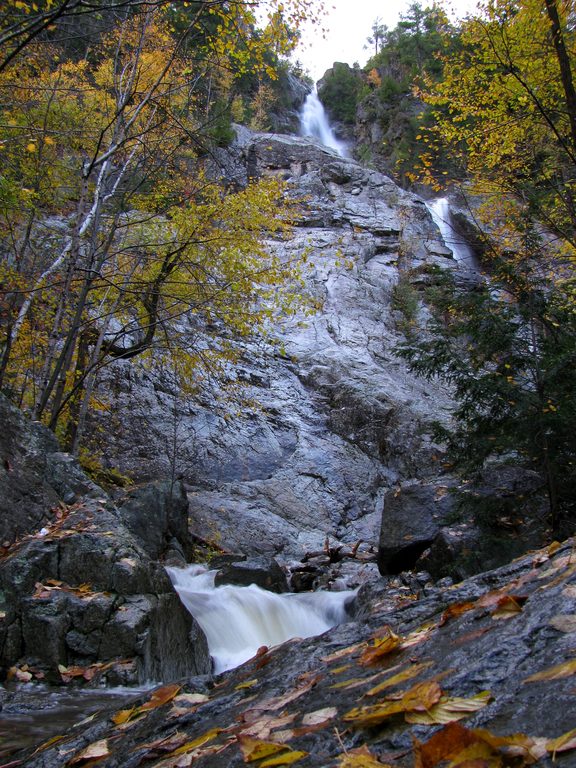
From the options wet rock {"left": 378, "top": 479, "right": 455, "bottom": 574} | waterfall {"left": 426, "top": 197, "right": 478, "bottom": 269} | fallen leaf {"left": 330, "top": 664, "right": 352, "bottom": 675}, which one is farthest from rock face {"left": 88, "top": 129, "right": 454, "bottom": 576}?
fallen leaf {"left": 330, "top": 664, "right": 352, "bottom": 675}

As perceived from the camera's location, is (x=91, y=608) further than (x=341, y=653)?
Yes

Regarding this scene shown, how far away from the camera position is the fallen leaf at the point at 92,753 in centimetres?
192

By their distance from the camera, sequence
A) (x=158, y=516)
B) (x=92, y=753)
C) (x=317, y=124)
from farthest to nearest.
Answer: (x=317, y=124) → (x=158, y=516) → (x=92, y=753)

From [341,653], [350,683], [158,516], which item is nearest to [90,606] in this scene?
[341,653]

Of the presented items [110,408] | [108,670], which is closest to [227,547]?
[110,408]

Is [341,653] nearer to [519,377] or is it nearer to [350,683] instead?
[350,683]

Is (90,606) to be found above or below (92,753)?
above

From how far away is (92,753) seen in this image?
6.41 feet

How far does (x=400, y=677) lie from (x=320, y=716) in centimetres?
27

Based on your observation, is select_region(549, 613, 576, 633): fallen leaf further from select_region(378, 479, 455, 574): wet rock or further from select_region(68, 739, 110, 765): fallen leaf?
select_region(378, 479, 455, 574): wet rock

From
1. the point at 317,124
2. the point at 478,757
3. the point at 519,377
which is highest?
the point at 317,124

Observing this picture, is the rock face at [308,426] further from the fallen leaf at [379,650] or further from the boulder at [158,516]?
the fallen leaf at [379,650]

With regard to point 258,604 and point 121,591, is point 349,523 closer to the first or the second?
point 258,604

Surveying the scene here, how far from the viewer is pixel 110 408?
40.9ft
